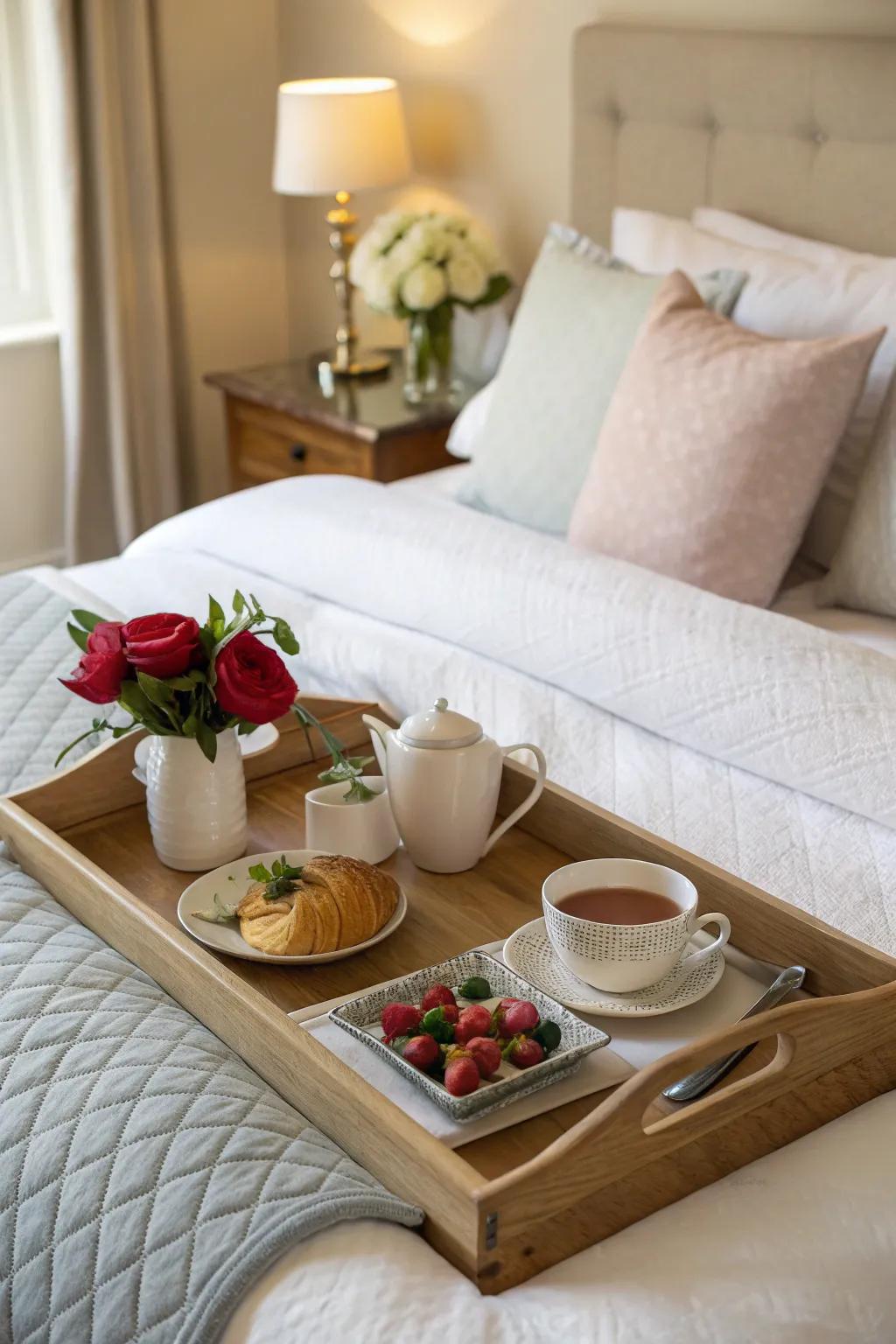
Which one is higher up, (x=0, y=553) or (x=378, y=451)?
(x=378, y=451)

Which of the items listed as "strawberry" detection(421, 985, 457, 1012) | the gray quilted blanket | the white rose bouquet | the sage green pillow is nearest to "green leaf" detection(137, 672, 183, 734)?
the gray quilted blanket

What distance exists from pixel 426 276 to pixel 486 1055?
6.89 feet

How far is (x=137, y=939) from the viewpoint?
1.29m

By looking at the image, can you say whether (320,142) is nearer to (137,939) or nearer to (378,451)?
(378,451)

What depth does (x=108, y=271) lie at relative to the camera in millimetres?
3318

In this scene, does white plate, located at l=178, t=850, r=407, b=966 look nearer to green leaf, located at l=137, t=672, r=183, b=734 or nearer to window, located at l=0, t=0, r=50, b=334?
green leaf, located at l=137, t=672, r=183, b=734

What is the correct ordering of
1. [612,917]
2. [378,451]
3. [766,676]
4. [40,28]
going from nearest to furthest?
[612,917], [766,676], [378,451], [40,28]

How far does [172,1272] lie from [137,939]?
1.27ft

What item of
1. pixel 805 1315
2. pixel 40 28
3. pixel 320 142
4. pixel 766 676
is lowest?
pixel 805 1315

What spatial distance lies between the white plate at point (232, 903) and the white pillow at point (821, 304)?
1079 mm

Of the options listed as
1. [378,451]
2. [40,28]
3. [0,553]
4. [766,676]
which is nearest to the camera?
[766,676]

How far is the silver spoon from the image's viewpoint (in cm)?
108

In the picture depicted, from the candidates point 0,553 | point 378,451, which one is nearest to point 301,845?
point 378,451

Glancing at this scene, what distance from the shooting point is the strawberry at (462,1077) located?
105 centimetres
